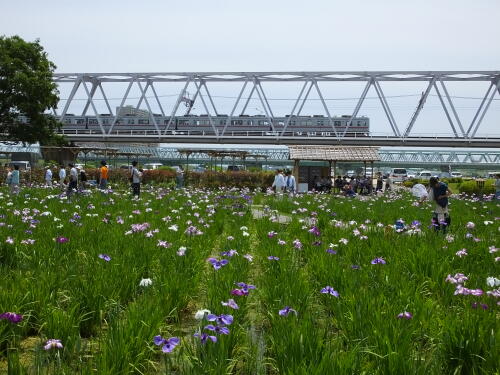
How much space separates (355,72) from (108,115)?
25964mm

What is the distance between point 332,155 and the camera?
99.8 feet

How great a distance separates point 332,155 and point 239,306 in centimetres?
2724

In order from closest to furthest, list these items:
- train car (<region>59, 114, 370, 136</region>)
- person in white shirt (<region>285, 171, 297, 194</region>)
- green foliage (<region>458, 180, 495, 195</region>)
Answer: person in white shirt (<region>285, 171, 297, 194</region>)
green foliage (<region>458, 180, 495, 195</region>)
train car (<region>59, 114, 370, 136</region>)

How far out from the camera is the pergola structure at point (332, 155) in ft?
98.0

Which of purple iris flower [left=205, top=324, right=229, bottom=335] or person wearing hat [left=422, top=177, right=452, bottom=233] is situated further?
person wearing hat [left=422, top=177, right=452, bottom=233]

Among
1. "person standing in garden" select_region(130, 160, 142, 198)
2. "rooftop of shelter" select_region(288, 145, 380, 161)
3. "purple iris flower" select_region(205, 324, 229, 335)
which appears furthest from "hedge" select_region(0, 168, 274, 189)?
"purple iris flower" select_region(205, 324, 229, 335)

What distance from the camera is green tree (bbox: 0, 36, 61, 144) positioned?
27188 mm

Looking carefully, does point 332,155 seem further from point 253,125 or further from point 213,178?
point 253,125

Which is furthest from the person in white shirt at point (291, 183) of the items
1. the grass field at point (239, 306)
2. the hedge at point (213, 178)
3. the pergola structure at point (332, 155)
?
the grass field at point (239, 306)

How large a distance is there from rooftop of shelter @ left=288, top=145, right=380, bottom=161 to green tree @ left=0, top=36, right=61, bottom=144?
14.8 meters

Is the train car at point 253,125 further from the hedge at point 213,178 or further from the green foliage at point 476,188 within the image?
the green foliage at point 476,188

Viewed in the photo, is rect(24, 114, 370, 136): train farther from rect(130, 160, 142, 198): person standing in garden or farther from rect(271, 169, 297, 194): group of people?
rect(130, 160, 142, 198): person standing in garden

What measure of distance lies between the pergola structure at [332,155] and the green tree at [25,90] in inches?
584

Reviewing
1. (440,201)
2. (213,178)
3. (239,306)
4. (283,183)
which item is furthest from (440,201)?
(213,178)
